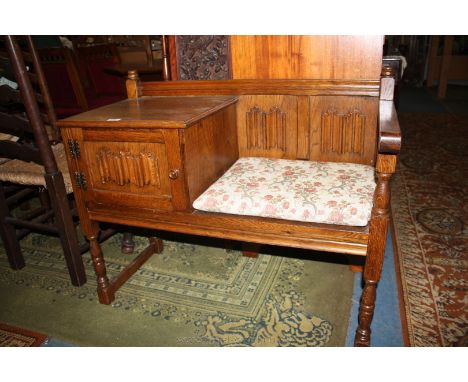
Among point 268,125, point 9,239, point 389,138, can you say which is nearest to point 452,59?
point 268,125

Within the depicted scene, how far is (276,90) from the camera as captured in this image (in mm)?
1886

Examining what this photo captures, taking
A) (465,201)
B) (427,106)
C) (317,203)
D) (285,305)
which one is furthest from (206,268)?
(427,106)

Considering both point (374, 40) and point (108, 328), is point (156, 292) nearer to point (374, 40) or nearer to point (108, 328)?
point (108, 328)

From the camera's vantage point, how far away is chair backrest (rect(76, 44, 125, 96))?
160 inches

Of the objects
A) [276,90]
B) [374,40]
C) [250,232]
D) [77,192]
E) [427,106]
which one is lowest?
[427,106]

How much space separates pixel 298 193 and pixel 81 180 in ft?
3.14

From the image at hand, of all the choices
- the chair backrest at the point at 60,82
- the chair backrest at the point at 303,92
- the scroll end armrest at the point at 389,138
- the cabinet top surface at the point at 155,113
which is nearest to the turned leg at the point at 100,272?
the cabinet top surface at the point at 155,113

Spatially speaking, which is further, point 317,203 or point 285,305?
point 285,305

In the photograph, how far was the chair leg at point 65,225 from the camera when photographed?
200 centimetres

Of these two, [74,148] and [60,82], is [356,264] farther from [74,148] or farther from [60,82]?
[60,82]

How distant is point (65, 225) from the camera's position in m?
2.08

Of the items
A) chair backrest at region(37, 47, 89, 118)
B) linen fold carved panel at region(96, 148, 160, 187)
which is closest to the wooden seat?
linen fold carved panel at region(96, 148, 160, 187)

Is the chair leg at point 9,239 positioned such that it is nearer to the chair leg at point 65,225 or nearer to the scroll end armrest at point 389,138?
the chair leg at point 65,225

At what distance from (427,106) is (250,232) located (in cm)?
643
